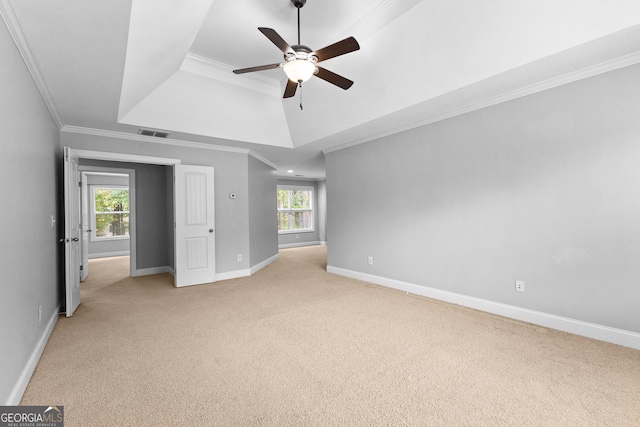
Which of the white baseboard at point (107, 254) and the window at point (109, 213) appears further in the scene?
the window at point (109, 213)

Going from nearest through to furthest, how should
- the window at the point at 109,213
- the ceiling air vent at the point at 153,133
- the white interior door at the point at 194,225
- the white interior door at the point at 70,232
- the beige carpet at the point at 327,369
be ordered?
1. the beige carpet at the point at 327,369
2. the white interior door at the point at 70,232
3. the ceiling air vent at the point at 153,133
4. the white interior door at the point at 194,225
5. the window at the point at 109,213

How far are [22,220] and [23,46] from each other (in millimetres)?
1254

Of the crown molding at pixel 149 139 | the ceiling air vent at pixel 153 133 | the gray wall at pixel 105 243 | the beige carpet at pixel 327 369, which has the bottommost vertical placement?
the beige carpet at pixel 327 369

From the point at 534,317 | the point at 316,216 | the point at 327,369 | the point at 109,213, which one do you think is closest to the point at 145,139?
the point at 327,369

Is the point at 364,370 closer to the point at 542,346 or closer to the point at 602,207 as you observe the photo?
the point at 542,346

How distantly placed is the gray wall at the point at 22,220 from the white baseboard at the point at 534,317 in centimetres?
403

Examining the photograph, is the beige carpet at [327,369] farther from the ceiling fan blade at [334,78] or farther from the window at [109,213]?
the window at [109,213]

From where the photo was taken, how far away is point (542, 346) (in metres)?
2.48

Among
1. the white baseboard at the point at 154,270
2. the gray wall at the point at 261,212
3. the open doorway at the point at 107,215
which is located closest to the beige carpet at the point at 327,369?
the white baseboard at the point at 154,270

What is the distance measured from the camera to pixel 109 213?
8.09 meters

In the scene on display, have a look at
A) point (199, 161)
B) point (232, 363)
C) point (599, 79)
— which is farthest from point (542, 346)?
point (199, 161)

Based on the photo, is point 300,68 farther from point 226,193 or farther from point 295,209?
point 295,209

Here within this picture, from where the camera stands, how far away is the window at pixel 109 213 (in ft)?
25.8

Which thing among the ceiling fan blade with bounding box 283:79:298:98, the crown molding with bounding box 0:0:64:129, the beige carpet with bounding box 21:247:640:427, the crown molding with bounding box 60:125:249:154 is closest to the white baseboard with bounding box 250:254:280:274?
the beige carpet with bounding box 21:247:640:427
